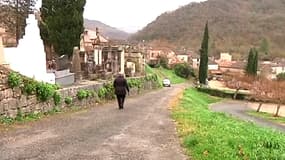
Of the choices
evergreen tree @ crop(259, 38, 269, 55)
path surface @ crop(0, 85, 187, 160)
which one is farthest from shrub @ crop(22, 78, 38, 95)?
evergreen tree @ crop(259, 38, 269, 55)

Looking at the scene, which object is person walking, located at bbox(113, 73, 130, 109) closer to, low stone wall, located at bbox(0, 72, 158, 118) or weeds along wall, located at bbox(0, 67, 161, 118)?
weeds along wall, located at bbox(0, 67, 161, 118)

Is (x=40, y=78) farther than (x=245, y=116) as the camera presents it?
No

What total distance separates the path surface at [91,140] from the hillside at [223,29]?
13383 centimetres

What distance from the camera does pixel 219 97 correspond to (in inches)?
2753

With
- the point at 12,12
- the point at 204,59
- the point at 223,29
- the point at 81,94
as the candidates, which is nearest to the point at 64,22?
the point at 81,94

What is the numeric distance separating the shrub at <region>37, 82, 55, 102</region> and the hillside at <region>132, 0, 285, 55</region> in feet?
432

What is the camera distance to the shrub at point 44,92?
13.8m

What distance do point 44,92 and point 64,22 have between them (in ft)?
46.8

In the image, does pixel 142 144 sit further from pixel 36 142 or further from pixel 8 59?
pixel 8 59

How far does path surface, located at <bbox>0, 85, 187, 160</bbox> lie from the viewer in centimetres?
793

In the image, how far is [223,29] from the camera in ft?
495

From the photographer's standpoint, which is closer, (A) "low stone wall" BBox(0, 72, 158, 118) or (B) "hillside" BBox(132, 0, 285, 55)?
(A) "low stone wall" BBox(0, 72, 158, 118)

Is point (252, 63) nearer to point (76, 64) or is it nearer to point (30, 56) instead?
point (76, 64)

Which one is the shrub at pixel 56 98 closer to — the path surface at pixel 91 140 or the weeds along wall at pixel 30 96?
the weeds along wall at pixel 30 96
